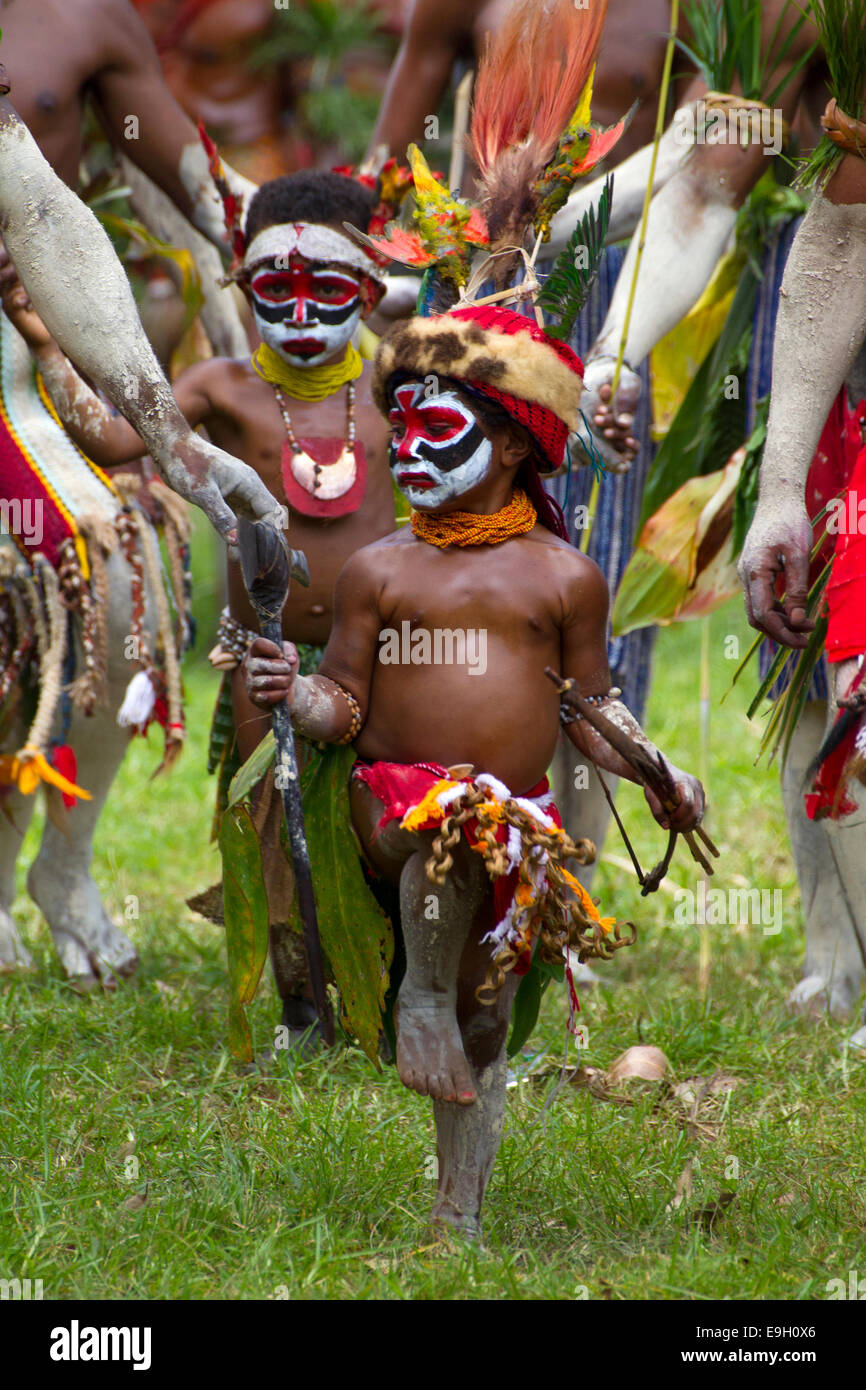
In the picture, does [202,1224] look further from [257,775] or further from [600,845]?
[600,845]

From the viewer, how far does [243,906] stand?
8.34 feet

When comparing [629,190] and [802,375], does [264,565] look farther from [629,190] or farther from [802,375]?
[629,190]

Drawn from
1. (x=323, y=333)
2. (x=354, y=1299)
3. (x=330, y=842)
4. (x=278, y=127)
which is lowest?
(x=354, y=1299)

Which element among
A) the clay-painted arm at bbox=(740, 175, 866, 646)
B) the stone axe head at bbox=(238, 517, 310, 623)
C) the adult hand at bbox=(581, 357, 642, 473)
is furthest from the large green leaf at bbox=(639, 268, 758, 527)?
the stone axe head at bbox=(238, 517, 310, 623)

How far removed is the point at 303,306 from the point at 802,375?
41.6 inches

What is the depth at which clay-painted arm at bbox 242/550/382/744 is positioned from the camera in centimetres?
234

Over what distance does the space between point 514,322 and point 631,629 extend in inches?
55.5

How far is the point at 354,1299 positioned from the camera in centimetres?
217

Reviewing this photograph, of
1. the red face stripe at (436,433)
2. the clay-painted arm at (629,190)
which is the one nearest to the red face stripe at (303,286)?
the clay-painted arm at (629,190)

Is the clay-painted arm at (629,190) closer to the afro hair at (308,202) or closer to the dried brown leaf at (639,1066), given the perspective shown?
the afro hair at (308,202)

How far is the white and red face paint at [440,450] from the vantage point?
238cm

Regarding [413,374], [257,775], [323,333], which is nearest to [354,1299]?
[257,775]

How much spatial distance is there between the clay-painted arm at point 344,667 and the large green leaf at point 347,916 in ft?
0.35

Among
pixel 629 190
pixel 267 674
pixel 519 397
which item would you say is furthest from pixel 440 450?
pixel 629 190
